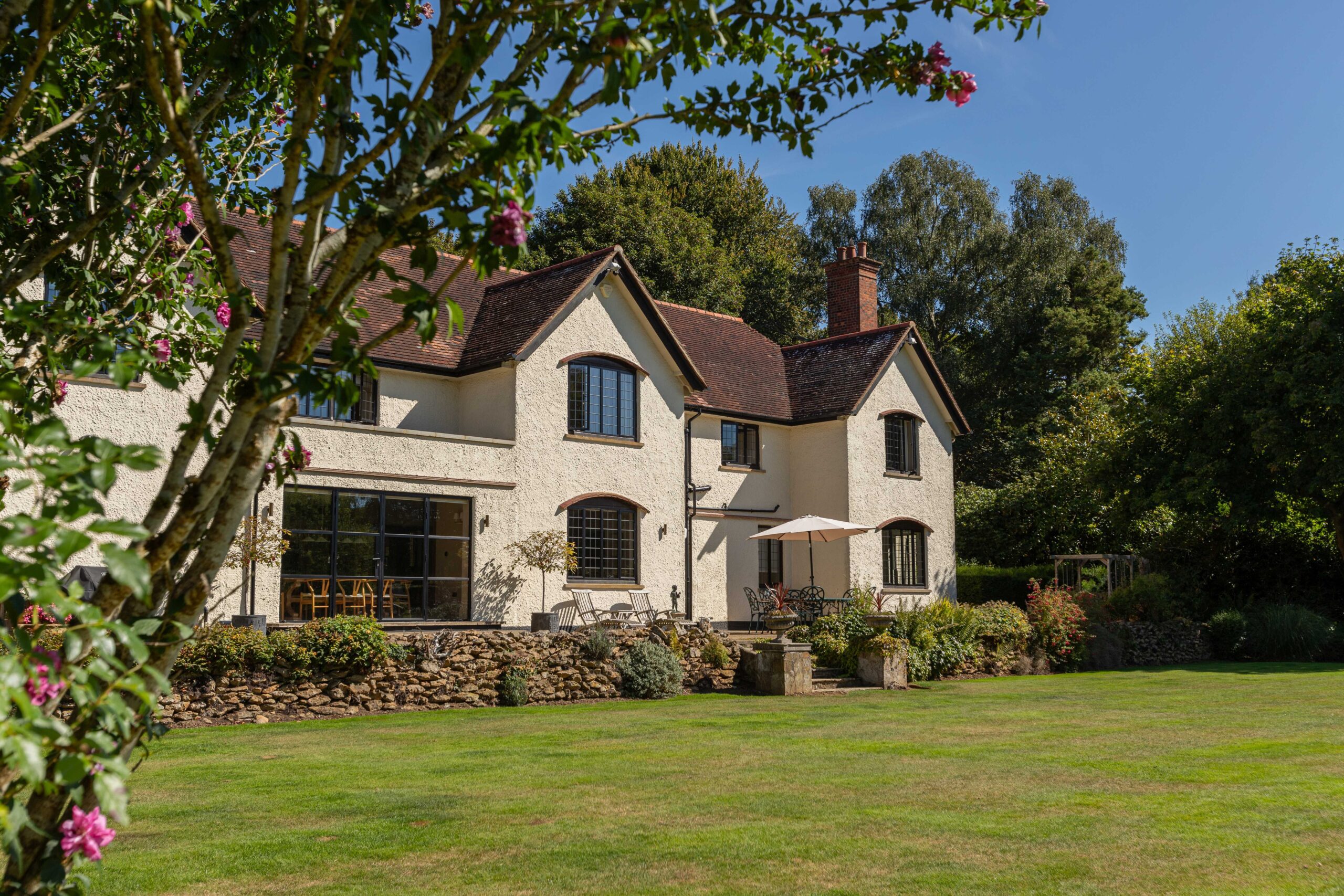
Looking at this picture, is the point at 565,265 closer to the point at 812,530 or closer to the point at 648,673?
the point at 812,530

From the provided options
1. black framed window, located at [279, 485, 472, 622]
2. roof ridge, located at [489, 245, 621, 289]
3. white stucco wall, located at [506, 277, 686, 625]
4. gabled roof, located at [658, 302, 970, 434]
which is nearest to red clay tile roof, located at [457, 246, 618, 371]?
roof ridge, located at [489, 245, 621, 289]

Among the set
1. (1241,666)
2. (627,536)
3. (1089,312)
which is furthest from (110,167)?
(1089,312)

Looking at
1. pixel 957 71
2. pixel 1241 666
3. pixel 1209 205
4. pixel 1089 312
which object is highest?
pixel 1089 312

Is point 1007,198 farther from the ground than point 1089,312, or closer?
farther from the ground

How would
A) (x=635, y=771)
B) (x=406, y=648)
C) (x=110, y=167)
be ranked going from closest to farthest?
(x=110, y=167) < (x=635, y=771) < (x=406, y=648)

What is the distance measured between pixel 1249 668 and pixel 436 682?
63.2 feet

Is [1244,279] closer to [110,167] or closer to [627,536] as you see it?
[627,536]

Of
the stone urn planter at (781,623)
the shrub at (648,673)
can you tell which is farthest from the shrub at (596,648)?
the stone urn planter at (781,623)

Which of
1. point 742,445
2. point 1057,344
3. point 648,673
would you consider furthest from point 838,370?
point 1057,344

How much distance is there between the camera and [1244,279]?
54.9 metres

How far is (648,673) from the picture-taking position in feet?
66.0

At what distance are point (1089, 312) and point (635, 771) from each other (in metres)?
45.0

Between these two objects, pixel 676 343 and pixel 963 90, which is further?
pixel 676 343

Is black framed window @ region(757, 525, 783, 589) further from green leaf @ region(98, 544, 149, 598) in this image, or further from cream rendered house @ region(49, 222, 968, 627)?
green leaf @ region(98, 544, 149, 598)
